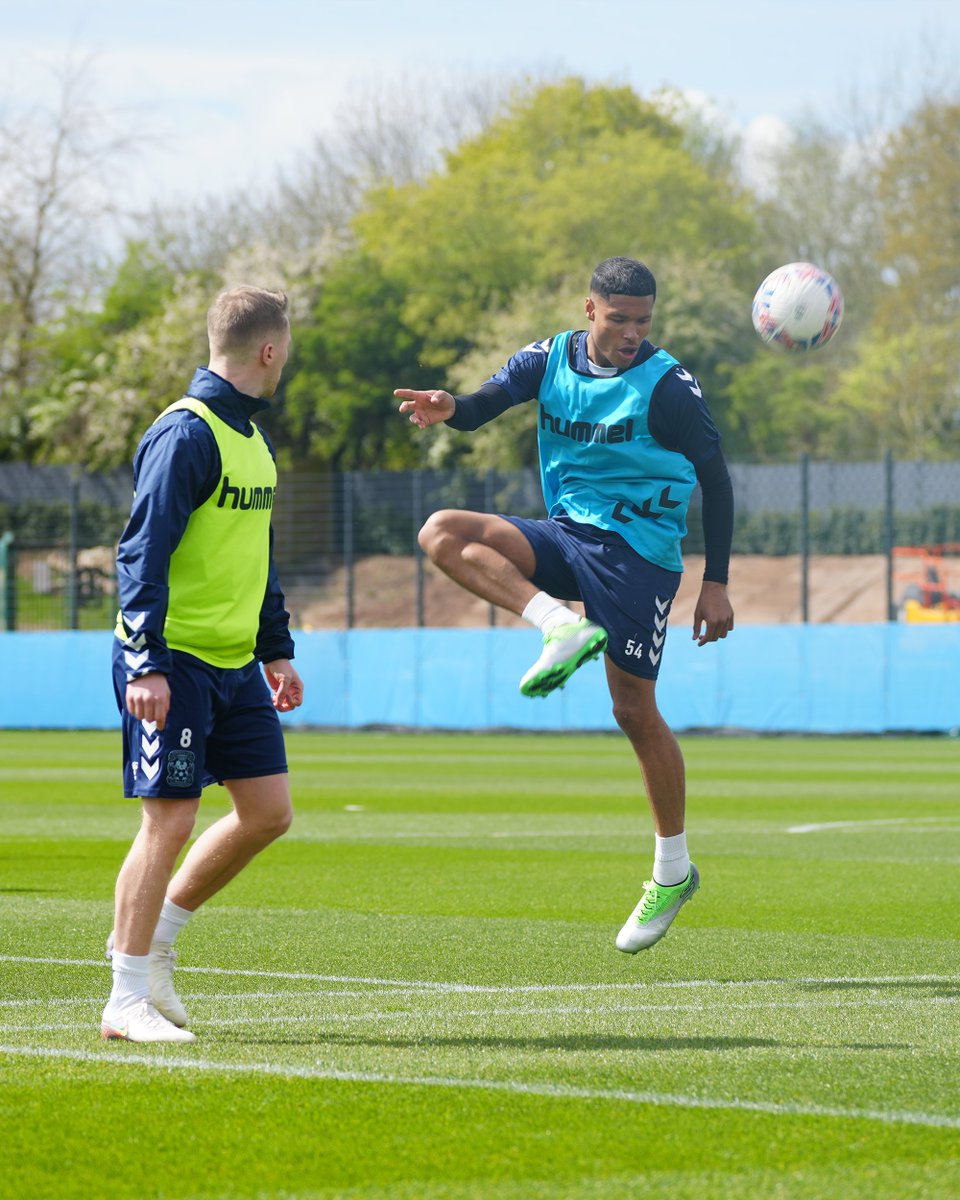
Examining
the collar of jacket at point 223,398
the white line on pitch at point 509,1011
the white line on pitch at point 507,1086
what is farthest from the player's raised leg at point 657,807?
the white line on pitch at point 507,1086

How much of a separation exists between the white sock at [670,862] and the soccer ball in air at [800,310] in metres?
2.20

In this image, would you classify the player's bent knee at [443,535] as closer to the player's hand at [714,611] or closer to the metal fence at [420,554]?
the player's hand at [714,611]

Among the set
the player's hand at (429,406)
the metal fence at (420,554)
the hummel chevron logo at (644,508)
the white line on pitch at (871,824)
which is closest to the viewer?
the player's hand at (429,406)

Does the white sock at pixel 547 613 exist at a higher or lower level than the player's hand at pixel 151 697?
higher

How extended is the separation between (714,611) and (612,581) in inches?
16.8

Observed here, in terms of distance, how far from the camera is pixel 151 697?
5.39 meters

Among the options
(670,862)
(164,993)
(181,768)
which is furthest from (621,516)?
(164,993)

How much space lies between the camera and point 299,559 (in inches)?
1489

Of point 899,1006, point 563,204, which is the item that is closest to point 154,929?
point 899,1006

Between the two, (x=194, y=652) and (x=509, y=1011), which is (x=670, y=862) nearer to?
(x=509, y=1011)

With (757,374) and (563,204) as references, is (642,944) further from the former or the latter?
(563,204)

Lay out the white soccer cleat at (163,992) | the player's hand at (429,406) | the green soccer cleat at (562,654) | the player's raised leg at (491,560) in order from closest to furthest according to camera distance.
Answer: the white soccer cleat at (163,992), the green soccer cleat at (562,654), the player's raised leg at (491,560), the player's hand at (429,406)

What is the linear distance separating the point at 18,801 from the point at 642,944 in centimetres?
1086

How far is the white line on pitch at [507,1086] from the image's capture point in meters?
4.47
